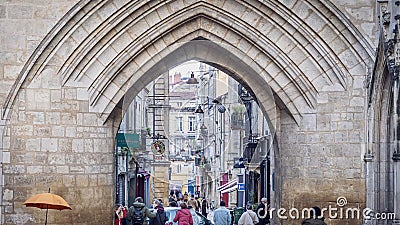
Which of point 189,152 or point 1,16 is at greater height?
point 1,16

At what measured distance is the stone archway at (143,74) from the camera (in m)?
13.5

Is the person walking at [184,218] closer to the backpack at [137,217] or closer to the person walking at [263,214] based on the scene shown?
the backpack at [137,217]

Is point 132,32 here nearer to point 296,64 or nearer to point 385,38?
point 296,64

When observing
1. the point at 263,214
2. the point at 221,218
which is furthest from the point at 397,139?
the point at 263,214

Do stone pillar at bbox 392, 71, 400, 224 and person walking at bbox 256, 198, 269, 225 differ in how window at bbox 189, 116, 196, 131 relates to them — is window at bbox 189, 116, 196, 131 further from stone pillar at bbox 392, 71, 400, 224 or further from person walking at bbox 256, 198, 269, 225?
stone pillar at bbox 392, 71, 400, 224

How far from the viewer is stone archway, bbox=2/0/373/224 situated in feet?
44.4

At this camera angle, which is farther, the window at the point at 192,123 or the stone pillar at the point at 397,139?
the window at the point at 192,123

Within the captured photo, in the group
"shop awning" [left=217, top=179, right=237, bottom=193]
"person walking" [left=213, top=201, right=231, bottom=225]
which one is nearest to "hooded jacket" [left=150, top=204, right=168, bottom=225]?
"person walking" [left=213, top=201, right=231, bottom=225]

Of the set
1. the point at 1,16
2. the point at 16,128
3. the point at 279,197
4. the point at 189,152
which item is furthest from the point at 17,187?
the point at 189,152

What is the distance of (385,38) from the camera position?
11641 millimetres

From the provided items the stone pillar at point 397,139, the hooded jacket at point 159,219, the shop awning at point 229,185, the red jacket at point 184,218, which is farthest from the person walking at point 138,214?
the shop awning at point 229,185

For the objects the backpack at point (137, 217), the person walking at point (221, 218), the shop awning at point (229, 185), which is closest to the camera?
the backpack at point (137, 217)

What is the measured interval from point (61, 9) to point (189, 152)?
17.4 feet

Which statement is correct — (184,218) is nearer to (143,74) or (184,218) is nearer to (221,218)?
(221,218)
